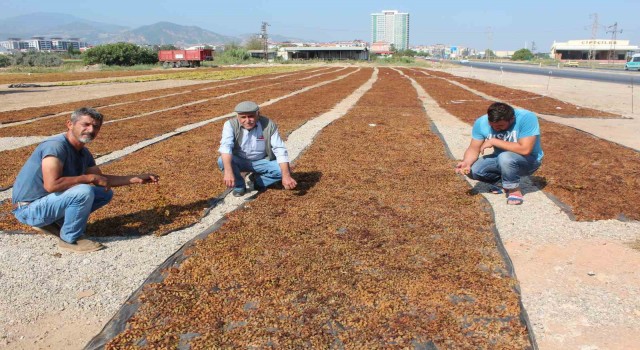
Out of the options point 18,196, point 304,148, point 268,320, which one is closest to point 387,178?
point 304,148

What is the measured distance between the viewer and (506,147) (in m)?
4.60

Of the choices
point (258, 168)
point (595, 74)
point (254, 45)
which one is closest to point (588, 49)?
point (595, 74)

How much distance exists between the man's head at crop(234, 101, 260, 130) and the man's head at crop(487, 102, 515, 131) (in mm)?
2292

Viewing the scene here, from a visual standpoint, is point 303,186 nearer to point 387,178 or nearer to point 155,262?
point 387,178

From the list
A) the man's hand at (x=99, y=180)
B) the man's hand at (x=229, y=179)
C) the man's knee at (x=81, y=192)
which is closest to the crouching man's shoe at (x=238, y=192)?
the man's hand at (x=229, y=179)

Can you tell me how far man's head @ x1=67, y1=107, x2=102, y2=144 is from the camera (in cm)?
343

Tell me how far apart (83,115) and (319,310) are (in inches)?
89.1

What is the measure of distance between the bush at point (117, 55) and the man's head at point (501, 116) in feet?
211

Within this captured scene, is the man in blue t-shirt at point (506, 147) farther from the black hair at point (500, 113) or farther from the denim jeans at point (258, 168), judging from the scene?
the denim jeans at point (258, 168)

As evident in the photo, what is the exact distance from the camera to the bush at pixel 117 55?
198 feet

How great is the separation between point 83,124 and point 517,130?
157 inches

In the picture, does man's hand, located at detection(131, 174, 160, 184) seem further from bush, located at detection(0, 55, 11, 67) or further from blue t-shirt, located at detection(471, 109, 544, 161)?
bush, located at detection(0, 55, 11, 67)

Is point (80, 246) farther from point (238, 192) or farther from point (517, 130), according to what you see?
point (517, 130)

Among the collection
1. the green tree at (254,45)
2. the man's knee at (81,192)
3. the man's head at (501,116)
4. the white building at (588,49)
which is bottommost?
the man's knee at (81,192)
